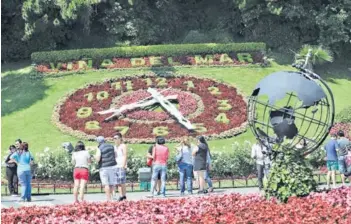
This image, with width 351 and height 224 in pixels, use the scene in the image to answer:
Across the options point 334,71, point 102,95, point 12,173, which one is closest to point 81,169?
point 12,173

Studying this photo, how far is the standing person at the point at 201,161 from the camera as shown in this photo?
57.8ft

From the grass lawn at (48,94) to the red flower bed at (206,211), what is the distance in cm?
1062

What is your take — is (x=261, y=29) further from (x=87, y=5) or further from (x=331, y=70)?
(x=87, y=5)

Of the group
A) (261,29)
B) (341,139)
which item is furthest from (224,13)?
(341,139)

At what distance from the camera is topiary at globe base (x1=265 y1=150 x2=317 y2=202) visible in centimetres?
1316

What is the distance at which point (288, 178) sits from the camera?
43.1 feet

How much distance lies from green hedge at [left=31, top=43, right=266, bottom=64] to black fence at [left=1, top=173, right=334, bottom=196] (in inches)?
431

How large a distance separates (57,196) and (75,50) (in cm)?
1322

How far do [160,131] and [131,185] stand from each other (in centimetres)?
562

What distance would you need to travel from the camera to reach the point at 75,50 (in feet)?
102

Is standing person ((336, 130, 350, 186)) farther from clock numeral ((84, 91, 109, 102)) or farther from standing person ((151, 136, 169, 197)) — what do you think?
clock numeral ((84, 91, 109, 102))

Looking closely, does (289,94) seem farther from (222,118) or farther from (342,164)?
(222,118)

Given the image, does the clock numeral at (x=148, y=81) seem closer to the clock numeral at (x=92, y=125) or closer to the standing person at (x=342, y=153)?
the clock numeral at (x=92, y=125)

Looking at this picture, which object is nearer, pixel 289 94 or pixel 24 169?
pixel 289 94
